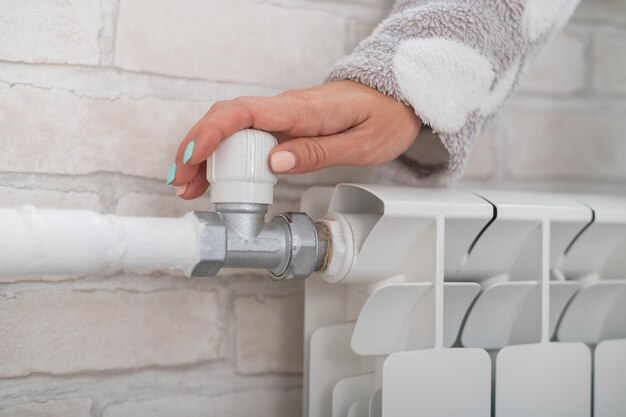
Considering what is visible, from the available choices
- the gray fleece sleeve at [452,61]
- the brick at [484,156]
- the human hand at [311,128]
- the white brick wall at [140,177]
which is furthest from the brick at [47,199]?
the brick at [484,156]

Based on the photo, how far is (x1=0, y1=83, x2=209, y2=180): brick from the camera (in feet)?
1.72

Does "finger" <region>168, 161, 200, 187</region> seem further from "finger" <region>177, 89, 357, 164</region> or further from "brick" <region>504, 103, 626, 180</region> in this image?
"brick" <region>504, 103, 626, 180</region>

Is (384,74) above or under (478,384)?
above

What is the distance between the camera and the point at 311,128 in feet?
1.54

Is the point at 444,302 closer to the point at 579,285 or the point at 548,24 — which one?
the point at 579,285

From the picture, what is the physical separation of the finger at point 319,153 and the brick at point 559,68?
0.33 meters

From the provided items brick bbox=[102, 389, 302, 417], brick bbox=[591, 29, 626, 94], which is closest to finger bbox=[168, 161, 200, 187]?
brick bbox=[102, 389, 302, 417]

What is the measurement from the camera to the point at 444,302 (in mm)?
516

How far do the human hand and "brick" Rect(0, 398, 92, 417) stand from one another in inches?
8.2

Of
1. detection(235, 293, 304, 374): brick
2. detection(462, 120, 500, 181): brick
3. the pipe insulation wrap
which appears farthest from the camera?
detection(462, 120, 500, 181): brick

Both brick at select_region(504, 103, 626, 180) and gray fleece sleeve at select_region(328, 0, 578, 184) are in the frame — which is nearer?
gray fleece sleeve at select_region(328, 0, 578, 184)

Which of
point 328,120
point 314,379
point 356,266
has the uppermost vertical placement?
point 328,120

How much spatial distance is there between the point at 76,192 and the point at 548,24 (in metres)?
0.42

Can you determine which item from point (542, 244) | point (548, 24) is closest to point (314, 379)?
point (542, 244)
